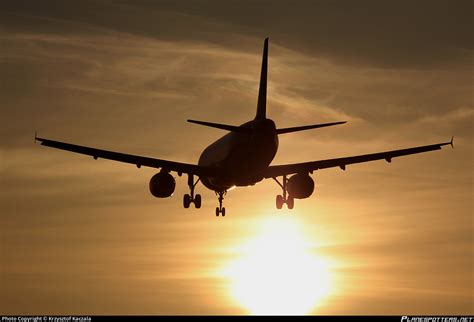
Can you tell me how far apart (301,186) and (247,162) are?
6612 millimetres

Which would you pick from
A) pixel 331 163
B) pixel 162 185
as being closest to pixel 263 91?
pixel 331 163

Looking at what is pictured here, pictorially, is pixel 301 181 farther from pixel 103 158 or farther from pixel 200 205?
pixel 103 158

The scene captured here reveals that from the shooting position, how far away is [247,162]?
7738 cm

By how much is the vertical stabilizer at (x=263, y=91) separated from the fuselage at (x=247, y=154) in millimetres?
3071

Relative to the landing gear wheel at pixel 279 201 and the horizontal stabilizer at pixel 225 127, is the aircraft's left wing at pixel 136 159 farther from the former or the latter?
the landing gear wheel at pixel 279 201

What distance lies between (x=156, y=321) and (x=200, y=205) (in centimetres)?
2062

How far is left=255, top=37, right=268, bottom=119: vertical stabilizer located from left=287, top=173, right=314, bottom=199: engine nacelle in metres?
6.19

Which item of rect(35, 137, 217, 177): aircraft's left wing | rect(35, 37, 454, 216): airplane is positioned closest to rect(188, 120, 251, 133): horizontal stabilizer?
rect(35, 37, 454, 216): airplane

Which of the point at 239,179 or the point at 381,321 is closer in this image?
the point at 381,321

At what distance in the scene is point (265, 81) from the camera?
8412cm

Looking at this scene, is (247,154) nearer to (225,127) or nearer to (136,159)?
(225,127)

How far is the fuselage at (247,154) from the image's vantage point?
250 feet

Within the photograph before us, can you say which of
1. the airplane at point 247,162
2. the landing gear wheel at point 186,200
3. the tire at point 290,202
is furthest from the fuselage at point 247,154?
the landing gear wheel at point 186,200

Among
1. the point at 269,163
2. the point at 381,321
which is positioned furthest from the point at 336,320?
the point at 269,163
